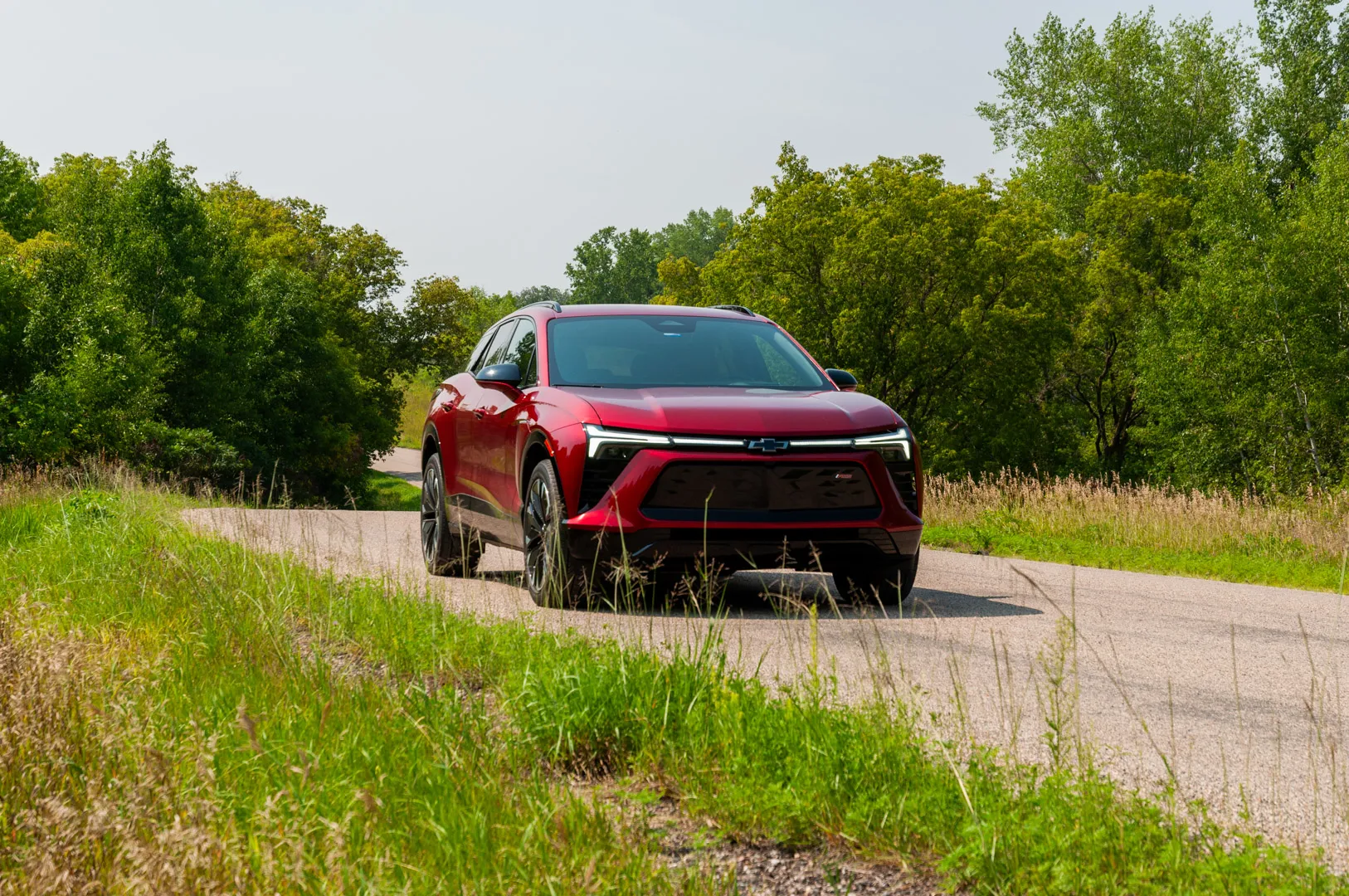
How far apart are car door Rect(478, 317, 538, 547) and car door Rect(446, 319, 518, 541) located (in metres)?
0.01

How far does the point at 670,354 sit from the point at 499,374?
110cm

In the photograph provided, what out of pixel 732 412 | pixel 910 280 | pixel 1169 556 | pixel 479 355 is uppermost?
pixel 910 280

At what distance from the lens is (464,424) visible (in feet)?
32.4

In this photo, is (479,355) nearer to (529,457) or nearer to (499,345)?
(499,345)

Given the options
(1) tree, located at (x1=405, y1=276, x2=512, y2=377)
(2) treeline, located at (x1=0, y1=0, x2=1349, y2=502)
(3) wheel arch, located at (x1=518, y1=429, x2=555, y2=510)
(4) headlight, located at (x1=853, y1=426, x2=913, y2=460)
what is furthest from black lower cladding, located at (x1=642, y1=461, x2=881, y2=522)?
(1) tree, located at (x1=405, y1=276, x2=512, y2=377)

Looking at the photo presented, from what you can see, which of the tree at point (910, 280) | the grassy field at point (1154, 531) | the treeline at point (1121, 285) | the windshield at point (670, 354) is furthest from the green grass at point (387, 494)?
the windshield at point (670, 354)

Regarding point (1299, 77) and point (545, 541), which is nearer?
point (545, 541)

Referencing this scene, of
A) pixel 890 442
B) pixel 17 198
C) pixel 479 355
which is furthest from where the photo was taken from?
pixel 17 198

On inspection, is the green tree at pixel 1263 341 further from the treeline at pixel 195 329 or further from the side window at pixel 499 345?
the side window at pixel 499 345

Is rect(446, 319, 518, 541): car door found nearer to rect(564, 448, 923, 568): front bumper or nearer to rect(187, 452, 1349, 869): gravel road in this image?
rect(187, 452, 1349, 869): gravel road

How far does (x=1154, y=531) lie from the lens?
680 inches

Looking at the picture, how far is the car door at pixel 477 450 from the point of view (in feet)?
30.2

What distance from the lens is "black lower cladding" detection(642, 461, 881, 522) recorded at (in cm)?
762

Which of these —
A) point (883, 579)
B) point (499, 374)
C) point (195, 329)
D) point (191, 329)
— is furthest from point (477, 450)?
point (195, 329)
